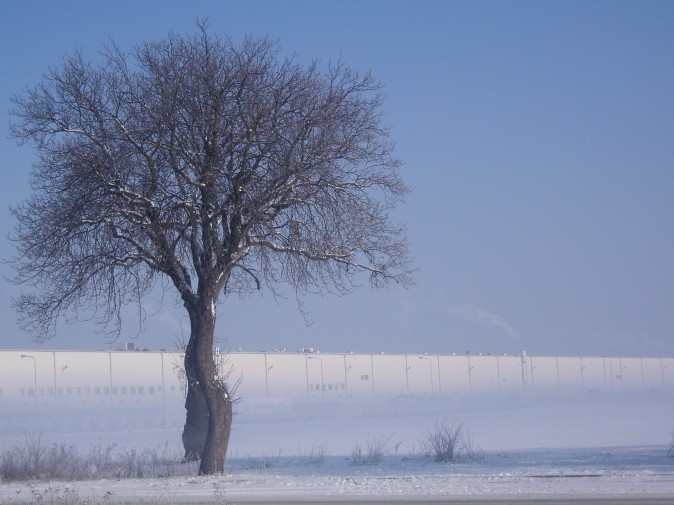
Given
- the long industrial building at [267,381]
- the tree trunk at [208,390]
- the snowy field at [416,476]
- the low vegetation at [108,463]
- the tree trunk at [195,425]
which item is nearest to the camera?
the snowy field at [416,476]

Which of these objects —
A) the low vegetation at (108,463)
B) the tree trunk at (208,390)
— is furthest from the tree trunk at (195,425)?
the low vegetation at (108,463)

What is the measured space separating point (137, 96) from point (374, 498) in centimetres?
1082

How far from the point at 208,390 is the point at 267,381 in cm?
3233

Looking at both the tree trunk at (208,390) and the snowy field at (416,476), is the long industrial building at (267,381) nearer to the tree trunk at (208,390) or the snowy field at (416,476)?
the tree trunk at (208,390)

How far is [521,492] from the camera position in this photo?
1526 cm

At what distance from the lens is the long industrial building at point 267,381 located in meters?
40.1

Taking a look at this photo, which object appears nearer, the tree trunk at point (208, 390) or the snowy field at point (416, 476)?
the snowy field at point (416, 476)

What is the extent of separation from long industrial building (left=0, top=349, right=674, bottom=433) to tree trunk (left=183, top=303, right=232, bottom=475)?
0.77 meters

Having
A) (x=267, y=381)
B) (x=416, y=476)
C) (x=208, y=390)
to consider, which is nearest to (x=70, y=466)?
(x=208, y=390)

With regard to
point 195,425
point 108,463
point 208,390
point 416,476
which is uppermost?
point 208,390

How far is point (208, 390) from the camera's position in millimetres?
19500

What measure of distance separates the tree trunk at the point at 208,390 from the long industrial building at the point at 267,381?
77 centimetres

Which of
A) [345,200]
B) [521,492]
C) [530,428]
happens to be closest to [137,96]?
[345,200]

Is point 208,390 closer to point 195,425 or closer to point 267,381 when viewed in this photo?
point 195,425
